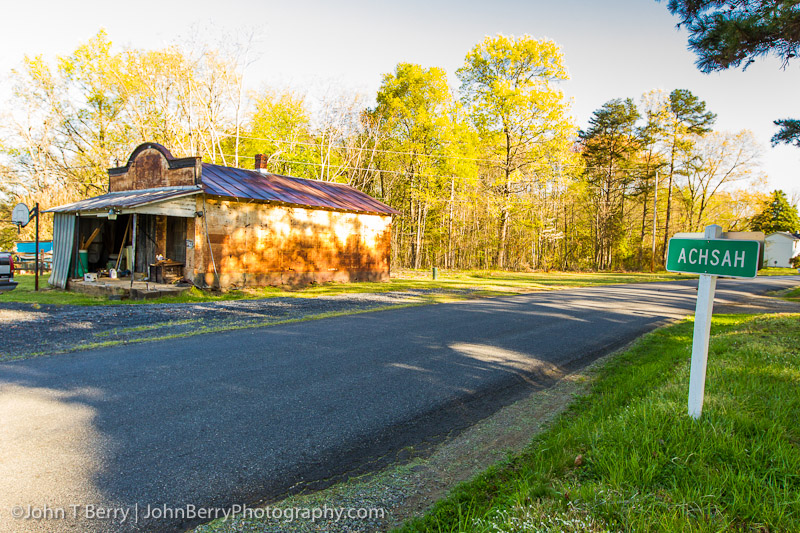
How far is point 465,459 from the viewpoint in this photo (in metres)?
3.91

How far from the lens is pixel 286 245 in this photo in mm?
18438

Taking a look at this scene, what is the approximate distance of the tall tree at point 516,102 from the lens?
29125mm

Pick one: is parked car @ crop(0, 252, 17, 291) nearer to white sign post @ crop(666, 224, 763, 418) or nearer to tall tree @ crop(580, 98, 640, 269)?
white sign post @ crop(666, 224, 763, 418)

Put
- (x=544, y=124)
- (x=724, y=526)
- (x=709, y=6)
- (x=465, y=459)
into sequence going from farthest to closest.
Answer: (x=544, y=124)
(x=709, y=6)
(x=465, y=459)
(x=724, y=526)

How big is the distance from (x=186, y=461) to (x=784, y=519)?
12.9 feet

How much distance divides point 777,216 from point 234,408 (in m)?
66.1

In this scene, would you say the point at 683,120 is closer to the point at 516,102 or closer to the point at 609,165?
the point at 609,165

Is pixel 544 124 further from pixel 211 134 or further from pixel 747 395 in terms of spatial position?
pixel 747 395

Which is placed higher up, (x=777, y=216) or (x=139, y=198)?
(x=777, y=216)

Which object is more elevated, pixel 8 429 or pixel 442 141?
pixel 442 141

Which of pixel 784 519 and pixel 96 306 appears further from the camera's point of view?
pixel 96 306

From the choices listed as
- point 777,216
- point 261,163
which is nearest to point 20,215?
point 261,163

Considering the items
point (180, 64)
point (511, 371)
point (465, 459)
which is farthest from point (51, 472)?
point (180, 64)

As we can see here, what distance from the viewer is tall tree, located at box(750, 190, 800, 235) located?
52688 mm
